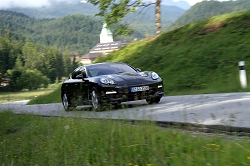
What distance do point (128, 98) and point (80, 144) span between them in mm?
4622

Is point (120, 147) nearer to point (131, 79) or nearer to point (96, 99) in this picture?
point (131, 79)

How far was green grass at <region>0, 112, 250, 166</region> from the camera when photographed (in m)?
4.34

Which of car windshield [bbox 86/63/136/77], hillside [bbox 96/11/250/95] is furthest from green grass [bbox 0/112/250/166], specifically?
hillside [bbox 96/11/250/95]

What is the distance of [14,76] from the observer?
115250 millimetres

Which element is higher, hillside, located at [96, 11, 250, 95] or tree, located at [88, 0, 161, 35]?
tree, located at [88, 0, 161, 35]

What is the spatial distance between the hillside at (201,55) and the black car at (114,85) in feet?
11.2

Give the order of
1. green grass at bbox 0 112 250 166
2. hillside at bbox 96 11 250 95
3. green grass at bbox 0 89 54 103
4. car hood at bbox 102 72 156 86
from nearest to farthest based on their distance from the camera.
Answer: green grass at bbox 0 112 250 166
car hood at bbox 102 72 156 86
green grass at bbox 0 89 54 103
hillside at bbox 96 11 250 95

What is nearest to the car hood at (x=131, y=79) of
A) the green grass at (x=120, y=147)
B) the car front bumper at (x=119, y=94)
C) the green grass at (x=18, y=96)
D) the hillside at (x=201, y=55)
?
the car front bumper at (x=119, y=94)

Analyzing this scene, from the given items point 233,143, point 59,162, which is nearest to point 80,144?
point 59,162

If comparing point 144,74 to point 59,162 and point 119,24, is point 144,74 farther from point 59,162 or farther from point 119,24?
point 119,24

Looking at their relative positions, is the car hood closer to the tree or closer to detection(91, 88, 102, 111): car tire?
detection(91, 88, 102, 111): car tire

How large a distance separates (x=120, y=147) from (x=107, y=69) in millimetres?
6393

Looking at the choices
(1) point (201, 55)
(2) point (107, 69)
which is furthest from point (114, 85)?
(1) point (201, 55)

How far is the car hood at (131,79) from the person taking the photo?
10.5 meters
